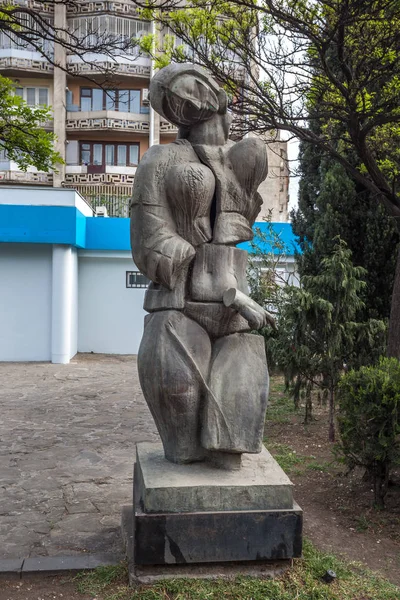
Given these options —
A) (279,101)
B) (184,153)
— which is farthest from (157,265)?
(279,101)

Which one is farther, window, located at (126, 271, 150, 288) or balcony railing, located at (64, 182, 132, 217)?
balcony railing, located at (64, 182, 132, 217)

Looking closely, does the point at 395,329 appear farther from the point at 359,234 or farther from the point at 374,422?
the point at 359,234

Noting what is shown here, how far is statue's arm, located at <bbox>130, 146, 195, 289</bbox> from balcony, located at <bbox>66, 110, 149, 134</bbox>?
22800 mm

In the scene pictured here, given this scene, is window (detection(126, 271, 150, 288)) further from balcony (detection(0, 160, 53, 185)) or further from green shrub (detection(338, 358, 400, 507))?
balcony (detection(0, 160, 53, 185))

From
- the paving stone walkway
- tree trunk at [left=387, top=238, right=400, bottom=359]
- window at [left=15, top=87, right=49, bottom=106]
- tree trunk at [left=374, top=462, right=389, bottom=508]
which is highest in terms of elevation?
window at [left=15, top=87, right=49, bottom=106]

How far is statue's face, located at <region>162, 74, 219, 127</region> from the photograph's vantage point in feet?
11.2

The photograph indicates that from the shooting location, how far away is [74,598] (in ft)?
10.3

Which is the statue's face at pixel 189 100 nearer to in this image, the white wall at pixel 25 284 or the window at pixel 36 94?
A: the white wall at pixel 25 284

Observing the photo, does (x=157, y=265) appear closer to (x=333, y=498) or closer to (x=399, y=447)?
(x=399, y=447)

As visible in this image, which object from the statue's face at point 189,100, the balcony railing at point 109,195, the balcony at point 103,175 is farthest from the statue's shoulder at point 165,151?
the balcony at point 103,175

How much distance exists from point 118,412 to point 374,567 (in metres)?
5.26

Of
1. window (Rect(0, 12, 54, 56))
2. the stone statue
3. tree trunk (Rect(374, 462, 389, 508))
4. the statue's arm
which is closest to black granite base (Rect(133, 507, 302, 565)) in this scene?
the stone statue

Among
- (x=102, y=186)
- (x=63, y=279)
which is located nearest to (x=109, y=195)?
(x=102, y=186)

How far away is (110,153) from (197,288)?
79.2 feet
